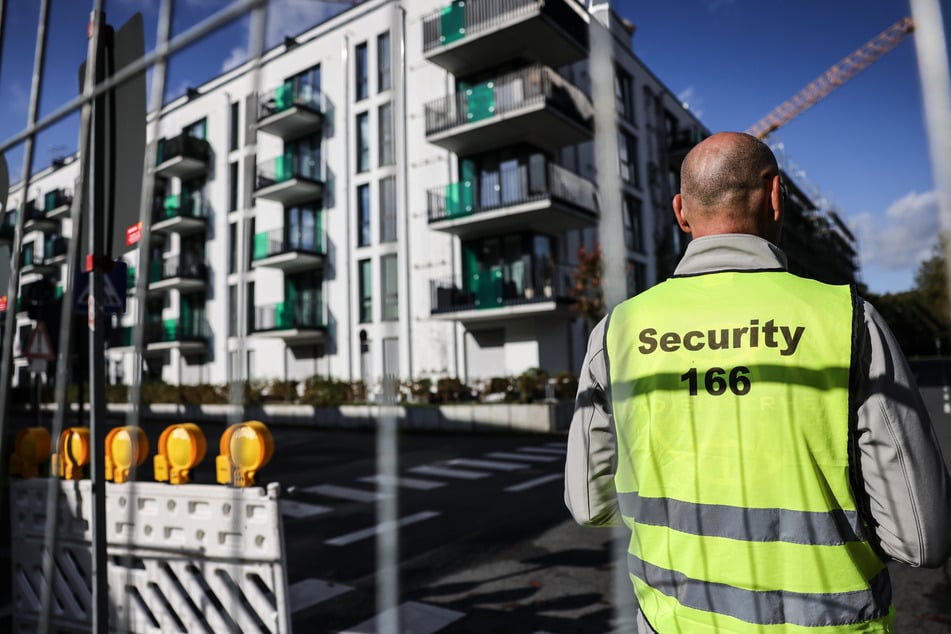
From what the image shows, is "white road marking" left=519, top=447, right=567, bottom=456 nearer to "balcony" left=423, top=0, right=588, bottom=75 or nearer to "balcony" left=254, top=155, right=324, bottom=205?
"balcony" left=254, top=155, right=324, bottom=205

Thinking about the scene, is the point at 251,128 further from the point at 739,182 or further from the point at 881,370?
the point at 881,370

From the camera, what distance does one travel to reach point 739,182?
129cm

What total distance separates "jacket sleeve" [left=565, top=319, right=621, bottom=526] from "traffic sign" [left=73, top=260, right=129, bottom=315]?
7.80 feet

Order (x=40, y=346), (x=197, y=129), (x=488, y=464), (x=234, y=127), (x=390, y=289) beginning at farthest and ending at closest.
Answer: (x=488, y=464) < (x=40, y=346) < (x=234, y=127) < (x=197, y=129) < (x=390, y=289)

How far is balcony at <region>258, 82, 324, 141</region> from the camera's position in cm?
577

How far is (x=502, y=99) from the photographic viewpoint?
12203 mm

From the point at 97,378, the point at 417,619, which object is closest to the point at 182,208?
the point at 97,378

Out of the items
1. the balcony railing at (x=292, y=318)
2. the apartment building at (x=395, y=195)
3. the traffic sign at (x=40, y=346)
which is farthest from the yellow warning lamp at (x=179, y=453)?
the balcony railing at (x=292, y=318)

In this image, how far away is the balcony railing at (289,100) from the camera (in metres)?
4.66

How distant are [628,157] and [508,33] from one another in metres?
3.18

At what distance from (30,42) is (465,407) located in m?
11.9

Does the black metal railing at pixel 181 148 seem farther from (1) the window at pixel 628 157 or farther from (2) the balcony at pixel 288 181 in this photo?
(2) the balcony at pixel 288 181

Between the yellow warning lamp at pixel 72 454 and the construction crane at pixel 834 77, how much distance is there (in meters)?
3.39

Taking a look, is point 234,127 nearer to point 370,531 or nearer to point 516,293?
point 370,531
